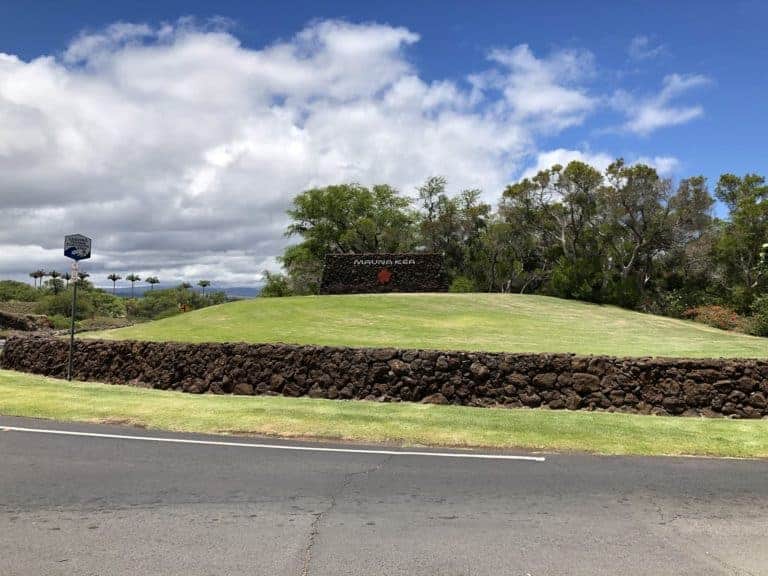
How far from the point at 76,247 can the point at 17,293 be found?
84.6m

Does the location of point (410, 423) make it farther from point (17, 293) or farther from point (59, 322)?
point (17, 293)

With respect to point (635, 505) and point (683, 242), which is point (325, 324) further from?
point (683, 242)

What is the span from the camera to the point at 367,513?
6172mm

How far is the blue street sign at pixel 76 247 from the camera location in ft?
57.1

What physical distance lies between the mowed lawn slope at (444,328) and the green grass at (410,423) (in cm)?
882

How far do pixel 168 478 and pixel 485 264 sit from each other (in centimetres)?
5446

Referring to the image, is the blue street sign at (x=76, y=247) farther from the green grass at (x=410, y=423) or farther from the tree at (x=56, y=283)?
the tree at (x=56, y=283)

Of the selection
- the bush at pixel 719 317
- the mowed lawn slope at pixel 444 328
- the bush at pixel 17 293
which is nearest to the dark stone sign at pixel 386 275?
the mowed lawn slope at pixel 444 328

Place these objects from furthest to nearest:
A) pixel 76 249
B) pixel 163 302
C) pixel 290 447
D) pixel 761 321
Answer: pixel 163 302 → pixel 761 321 → pixel 76 249 → pixel 290 447

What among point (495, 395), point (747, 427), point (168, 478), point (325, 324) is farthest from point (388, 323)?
point (168, 478)

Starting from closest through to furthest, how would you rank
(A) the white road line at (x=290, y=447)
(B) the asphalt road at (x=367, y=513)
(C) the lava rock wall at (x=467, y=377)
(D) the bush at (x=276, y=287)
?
(B) the asphalt road at (x=367, y=513) < (A) the white road line at (x=290, y=447) < (C) the lava rock wall at (x=467, y=377) < (D) the bush at (x=276, y=287)

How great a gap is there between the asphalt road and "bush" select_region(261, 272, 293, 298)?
56.1 meters

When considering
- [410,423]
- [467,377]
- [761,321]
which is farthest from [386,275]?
[410,423]

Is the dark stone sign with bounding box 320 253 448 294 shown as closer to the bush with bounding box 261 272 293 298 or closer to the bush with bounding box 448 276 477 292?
the bush with bounding box 448 276 477 292
